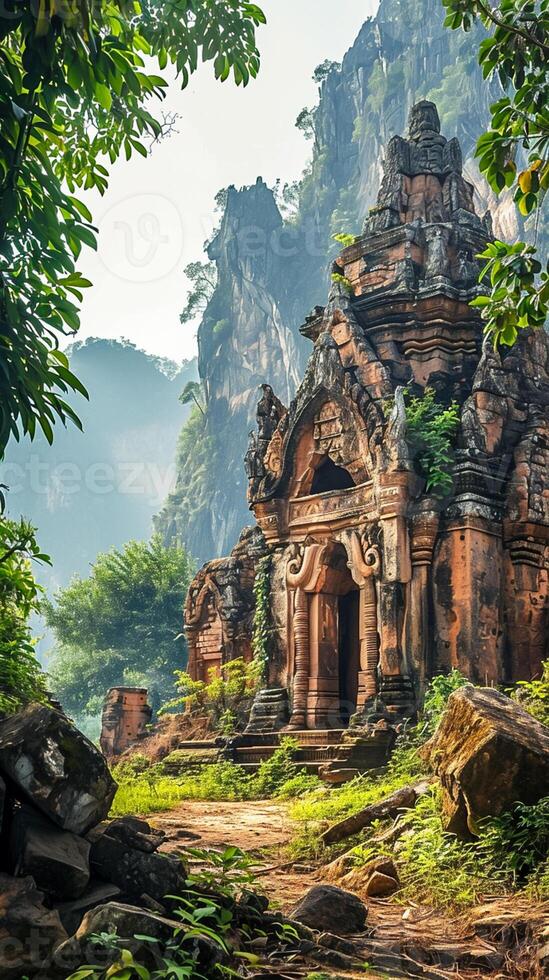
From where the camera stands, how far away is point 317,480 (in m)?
14.9

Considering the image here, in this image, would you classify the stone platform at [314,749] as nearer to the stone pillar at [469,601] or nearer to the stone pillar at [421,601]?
the stone pillar at [421,601]

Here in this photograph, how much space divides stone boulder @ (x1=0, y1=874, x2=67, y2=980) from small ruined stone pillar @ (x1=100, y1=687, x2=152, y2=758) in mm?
16479

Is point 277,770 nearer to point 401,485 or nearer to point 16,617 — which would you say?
point 401,485

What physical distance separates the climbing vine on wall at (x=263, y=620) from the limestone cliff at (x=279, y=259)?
2225 inches

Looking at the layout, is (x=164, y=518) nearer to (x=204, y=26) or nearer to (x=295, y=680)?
(x=295, y=680)

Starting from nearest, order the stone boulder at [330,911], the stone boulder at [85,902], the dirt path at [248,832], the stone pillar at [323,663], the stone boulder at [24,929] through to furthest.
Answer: the stone boulder at [24,929], the stone boulder at [85,902], the stone boulder at [330,911], the dirt path at [248,832], the stone pillar at [323,663]

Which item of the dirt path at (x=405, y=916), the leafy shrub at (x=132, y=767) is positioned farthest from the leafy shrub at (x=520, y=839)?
the leafy shrub at (x=132, y=767)

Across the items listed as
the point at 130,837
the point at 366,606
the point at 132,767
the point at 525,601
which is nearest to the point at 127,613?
the point at 132,767

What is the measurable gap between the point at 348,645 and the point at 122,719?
722 centimetres

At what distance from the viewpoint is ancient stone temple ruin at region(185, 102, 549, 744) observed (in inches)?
491

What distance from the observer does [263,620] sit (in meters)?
14.8

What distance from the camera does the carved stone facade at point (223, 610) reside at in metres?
17.6

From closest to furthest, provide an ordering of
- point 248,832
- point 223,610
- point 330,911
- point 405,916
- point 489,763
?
point 330,911, point 405,916, point 489,763, point 248,832, point 223,610

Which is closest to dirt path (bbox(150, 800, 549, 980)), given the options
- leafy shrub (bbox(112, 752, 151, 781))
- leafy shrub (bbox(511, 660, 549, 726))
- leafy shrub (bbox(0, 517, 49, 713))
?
leafy shrub (bbox(0, 517, 49, 713))
